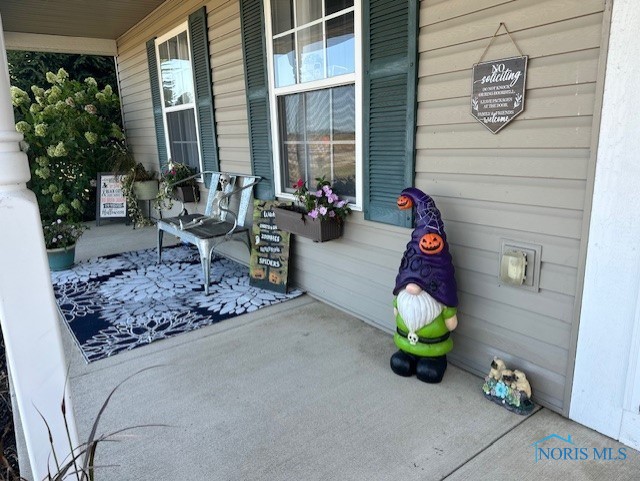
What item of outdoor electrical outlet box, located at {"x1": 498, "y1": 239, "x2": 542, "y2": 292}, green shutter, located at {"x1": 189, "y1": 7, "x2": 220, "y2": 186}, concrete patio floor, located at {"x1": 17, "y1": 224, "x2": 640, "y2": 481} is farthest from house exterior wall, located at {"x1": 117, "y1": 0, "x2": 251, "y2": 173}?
outdoor electrical outlet box, located at {"x1": 498, "y1": 239, "x2": 542, "y2": 292}

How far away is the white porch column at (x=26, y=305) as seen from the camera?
1.06 m

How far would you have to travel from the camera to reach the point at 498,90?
1.91 m

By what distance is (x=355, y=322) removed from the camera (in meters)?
2.92

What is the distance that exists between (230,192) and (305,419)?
234 centimetres

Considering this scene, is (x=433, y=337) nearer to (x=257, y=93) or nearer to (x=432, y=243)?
(x=432, y=243)

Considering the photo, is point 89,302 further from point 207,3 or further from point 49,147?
point 49,147

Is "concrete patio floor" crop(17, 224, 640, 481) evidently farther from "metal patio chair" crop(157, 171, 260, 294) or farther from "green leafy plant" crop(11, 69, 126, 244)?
"green leafy plant" crop(11, 69, 126, 244)

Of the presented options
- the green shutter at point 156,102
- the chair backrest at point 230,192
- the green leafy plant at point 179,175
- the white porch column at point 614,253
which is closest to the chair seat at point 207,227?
the chair backrest at point 230,192

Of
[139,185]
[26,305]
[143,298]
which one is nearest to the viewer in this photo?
[26,305]

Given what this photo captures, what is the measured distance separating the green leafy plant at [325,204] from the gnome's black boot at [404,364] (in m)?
0.97

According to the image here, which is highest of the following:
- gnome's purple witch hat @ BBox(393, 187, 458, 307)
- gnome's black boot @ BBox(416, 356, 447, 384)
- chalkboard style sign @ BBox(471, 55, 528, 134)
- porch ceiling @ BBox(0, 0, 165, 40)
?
porch ceiling @ BBox(0, 0, 165, 40)

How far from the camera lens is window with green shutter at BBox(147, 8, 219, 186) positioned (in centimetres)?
419

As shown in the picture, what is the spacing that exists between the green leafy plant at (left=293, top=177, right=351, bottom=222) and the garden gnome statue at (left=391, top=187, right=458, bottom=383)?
659mm

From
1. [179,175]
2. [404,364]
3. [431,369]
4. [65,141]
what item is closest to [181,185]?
[179,175]
